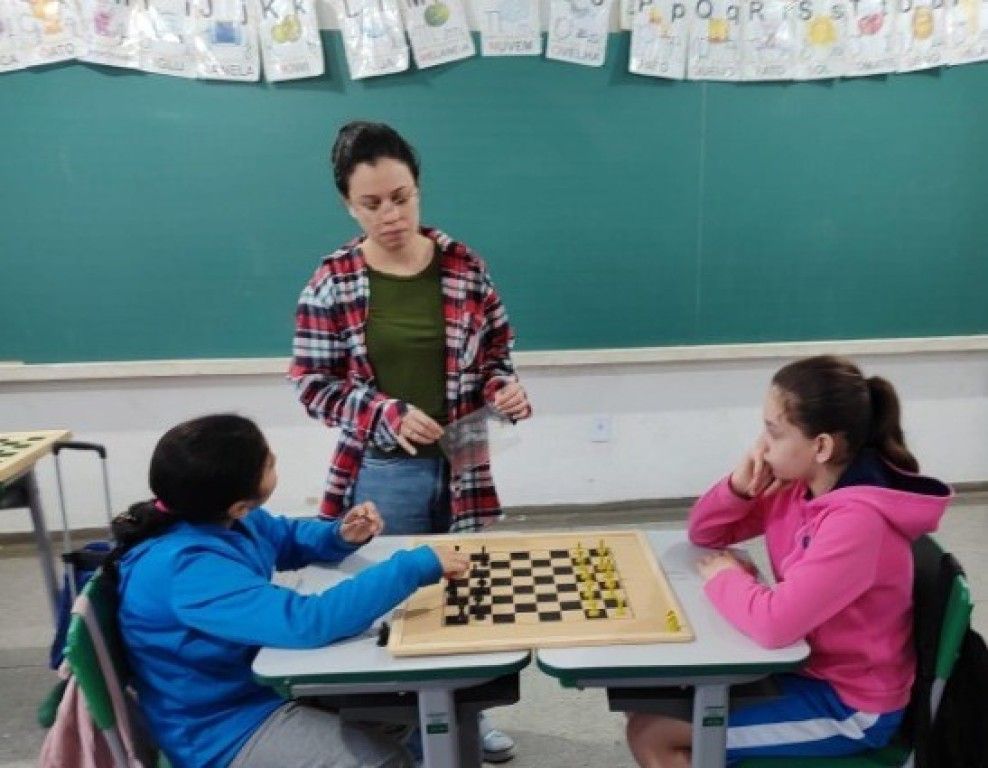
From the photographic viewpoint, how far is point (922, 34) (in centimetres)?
314

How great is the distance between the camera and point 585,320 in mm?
3359

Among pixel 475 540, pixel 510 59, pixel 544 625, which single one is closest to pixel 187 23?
pixel 510 59

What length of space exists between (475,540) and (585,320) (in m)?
1.82

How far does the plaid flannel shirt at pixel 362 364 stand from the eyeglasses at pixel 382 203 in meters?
0.14

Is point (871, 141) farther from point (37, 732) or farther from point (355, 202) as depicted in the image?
point (37, 732)

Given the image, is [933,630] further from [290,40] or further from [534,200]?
[290,40]

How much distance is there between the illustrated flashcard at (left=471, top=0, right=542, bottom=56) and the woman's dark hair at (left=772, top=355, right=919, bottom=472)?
212 centimetres

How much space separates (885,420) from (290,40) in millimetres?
2536

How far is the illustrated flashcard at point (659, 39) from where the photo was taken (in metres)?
3.05

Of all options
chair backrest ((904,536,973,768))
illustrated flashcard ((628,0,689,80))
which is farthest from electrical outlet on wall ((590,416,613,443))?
chair backrest ((904,536,973,768))

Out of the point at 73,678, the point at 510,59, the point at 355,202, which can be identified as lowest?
the point at 73,678

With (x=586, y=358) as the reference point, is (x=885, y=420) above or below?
above

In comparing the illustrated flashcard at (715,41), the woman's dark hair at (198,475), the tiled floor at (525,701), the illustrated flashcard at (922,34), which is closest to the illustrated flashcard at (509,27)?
the illustrated flashcard at (715,41)

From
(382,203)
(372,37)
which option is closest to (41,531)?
(382,203)
